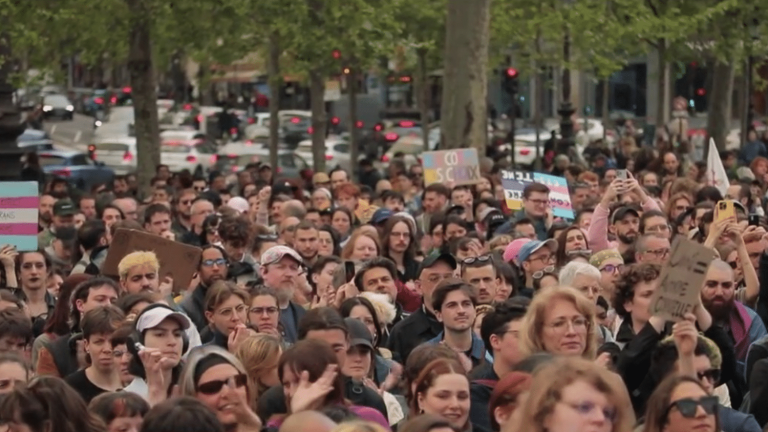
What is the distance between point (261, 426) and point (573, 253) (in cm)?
611

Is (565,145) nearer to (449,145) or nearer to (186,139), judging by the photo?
(449,145)

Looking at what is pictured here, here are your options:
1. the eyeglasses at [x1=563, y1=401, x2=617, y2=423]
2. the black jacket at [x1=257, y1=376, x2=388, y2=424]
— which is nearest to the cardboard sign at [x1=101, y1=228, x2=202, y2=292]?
the black jacket at [x1=257, y1=376, x2=388, y2=424]

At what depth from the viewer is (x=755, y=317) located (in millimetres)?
11594

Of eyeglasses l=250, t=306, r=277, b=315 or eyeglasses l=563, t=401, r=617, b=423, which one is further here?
eyeglasses l=250, t=306, r=277, b=315

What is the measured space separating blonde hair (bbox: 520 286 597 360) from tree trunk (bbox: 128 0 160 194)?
73.9 ft

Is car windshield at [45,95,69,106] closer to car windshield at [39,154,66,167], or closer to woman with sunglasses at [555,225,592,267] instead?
car windshield at [39,154,66,167]

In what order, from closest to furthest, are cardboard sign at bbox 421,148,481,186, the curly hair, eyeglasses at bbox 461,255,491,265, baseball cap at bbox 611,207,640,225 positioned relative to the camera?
1. the curly hair
2. eyeglasses at bbox 461,255,491,265
3. baseball cap at bbox 611,207,640,225
4. cardboard sign at bbox 421,148,481,186

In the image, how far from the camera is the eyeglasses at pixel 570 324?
9688 millimetres

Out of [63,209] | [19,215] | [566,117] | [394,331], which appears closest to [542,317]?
[394,331]

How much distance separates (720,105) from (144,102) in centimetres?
1140

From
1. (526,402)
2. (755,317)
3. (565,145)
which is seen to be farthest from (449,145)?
(526,402)

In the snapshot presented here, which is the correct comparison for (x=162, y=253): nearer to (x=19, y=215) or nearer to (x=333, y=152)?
(x=19, y=215)

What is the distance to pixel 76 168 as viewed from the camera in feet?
146

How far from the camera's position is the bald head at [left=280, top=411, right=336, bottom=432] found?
721cm
